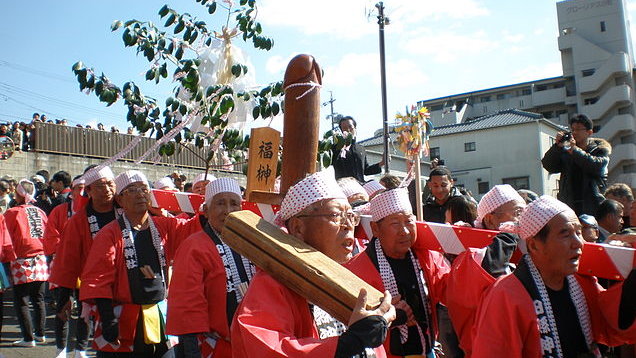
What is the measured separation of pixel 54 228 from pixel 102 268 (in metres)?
4.00

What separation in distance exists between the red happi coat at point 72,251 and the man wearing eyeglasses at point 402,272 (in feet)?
9.76

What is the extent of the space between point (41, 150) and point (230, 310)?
17.7 m

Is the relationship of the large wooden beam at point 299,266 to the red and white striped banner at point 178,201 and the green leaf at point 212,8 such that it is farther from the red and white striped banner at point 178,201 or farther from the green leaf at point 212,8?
the green leaf at point 212,8

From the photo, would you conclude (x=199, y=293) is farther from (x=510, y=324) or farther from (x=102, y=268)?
(x=510, y=324)

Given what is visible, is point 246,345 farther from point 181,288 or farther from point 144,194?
point 144,194

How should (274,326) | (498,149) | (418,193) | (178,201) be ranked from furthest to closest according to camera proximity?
(498,149), (418,193), (178,201), (274,326)

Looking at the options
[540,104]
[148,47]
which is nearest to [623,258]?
[148,47]

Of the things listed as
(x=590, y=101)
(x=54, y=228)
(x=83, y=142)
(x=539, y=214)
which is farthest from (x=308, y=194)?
(x=590, y=101)

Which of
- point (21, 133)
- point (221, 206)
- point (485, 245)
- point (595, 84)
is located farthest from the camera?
point (595, 84)

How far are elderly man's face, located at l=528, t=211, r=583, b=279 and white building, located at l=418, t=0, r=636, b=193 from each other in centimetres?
3612

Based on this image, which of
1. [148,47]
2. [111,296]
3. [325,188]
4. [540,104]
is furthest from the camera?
[540,104]

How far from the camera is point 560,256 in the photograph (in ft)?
9.98

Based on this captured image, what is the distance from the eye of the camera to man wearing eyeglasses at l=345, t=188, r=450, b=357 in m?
3.96

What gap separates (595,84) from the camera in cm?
4172
